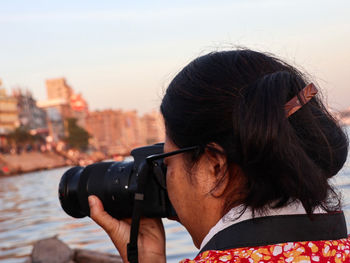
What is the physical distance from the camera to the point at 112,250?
6.80 meters

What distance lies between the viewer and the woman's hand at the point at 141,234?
4.63 feet

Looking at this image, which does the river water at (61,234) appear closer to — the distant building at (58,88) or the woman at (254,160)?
the woman at (254,160)

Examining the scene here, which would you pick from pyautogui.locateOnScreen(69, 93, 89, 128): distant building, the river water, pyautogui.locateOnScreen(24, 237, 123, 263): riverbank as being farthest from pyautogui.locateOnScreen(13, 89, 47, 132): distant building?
pyautogui.locateOnScreen(24, 237, 123, 263): riverbank

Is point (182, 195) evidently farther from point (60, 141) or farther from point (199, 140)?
point (60, 141)

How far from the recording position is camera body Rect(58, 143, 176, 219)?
4.58ft

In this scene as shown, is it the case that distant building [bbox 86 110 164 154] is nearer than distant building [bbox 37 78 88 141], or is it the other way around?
distant building [bbox 37 78 88 141]

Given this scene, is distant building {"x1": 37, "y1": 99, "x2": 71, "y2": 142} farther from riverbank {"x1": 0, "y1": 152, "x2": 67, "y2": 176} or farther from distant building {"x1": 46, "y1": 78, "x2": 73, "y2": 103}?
distant building {"x1": 46, "y1": 78, "x2": 73, "y2": 103}

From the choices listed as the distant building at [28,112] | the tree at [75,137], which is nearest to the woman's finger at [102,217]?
the distant building at [28,112]

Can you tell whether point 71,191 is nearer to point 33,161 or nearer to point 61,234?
point 61,234

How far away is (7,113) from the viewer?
244ft

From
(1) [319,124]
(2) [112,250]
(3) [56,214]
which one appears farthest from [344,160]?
(3) [56,214]

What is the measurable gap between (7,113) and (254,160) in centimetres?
7583

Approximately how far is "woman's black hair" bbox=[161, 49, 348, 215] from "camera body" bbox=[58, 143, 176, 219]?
0.24 metres

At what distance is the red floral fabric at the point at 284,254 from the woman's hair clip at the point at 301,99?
0.22 m
